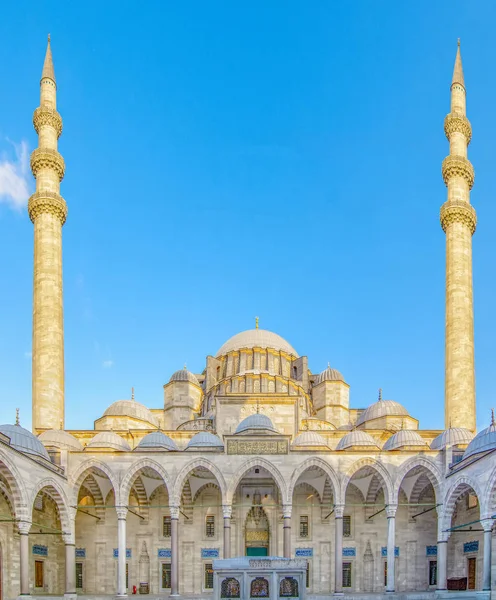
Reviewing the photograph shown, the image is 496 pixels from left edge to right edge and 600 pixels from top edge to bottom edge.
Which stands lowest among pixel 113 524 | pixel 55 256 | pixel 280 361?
pixel 113 524

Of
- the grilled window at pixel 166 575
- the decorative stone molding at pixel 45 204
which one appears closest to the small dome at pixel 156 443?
the grilled window at pixel 166 575

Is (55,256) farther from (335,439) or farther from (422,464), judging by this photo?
(422,464)

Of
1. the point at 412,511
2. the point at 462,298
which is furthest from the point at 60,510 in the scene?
the point at 462,298

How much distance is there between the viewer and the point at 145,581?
2444cm

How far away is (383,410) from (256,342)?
7.98 metres

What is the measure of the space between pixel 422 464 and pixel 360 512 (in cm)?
425

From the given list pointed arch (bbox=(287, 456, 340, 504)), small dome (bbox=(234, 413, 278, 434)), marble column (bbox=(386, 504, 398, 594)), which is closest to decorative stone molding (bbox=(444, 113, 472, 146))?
small dome (bbox=(234, 413, 278, 434))

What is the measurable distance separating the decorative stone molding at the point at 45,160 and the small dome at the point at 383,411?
18.2 meters

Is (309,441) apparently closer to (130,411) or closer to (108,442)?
(108,442)

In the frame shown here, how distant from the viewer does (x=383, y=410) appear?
28.9 metres

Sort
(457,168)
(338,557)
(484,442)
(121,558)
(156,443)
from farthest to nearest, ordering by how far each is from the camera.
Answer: (457,168) < (156,443) < (338,557) < (121,558) < (484,442)

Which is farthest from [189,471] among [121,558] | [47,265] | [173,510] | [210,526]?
[47,265]

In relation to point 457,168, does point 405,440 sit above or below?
below

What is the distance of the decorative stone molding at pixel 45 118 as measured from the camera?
99.5ft
